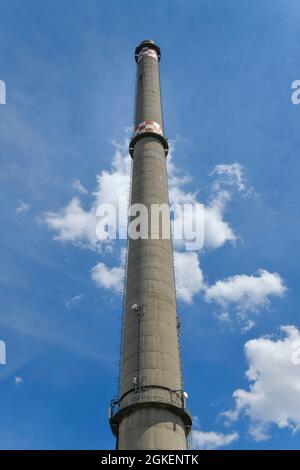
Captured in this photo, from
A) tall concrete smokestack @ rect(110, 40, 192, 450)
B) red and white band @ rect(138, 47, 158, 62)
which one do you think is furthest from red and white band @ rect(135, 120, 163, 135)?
red and white band @ rect(138, 47, 158, 62)

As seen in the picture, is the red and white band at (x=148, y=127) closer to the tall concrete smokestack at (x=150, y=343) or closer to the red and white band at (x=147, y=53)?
the tall concrete smokestack at (x=150, y=343)

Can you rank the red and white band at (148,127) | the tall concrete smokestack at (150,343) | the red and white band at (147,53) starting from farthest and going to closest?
1. the red and white band at (147,53)
2. the red and white band at (148,127)
3. the tall concrete smokestack at (150,343)

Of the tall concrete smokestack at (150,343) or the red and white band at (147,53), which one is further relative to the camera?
the red and white band at (147,53)

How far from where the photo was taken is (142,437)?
3225 centimetres

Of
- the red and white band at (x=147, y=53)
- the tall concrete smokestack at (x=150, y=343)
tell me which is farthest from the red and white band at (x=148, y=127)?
the red and white band at (x=147, y=53)

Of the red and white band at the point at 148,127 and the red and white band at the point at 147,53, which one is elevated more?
the red and white band at the point at 147,53

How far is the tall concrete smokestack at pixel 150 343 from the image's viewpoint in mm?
33291

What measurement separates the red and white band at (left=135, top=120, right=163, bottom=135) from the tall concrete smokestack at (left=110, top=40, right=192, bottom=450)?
7.75 ft

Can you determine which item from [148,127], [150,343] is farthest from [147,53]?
[150,343]

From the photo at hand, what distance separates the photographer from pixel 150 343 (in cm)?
3647

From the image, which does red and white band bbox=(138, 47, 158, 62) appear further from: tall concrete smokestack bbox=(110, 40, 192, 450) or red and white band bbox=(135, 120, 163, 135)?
tall concrete smokestack bbox=(110, 40, 192, 450)

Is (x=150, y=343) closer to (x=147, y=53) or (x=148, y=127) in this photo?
(x=148, y=127)

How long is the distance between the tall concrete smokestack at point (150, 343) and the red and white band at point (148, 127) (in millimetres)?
2362

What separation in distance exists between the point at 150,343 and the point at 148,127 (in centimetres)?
2577
